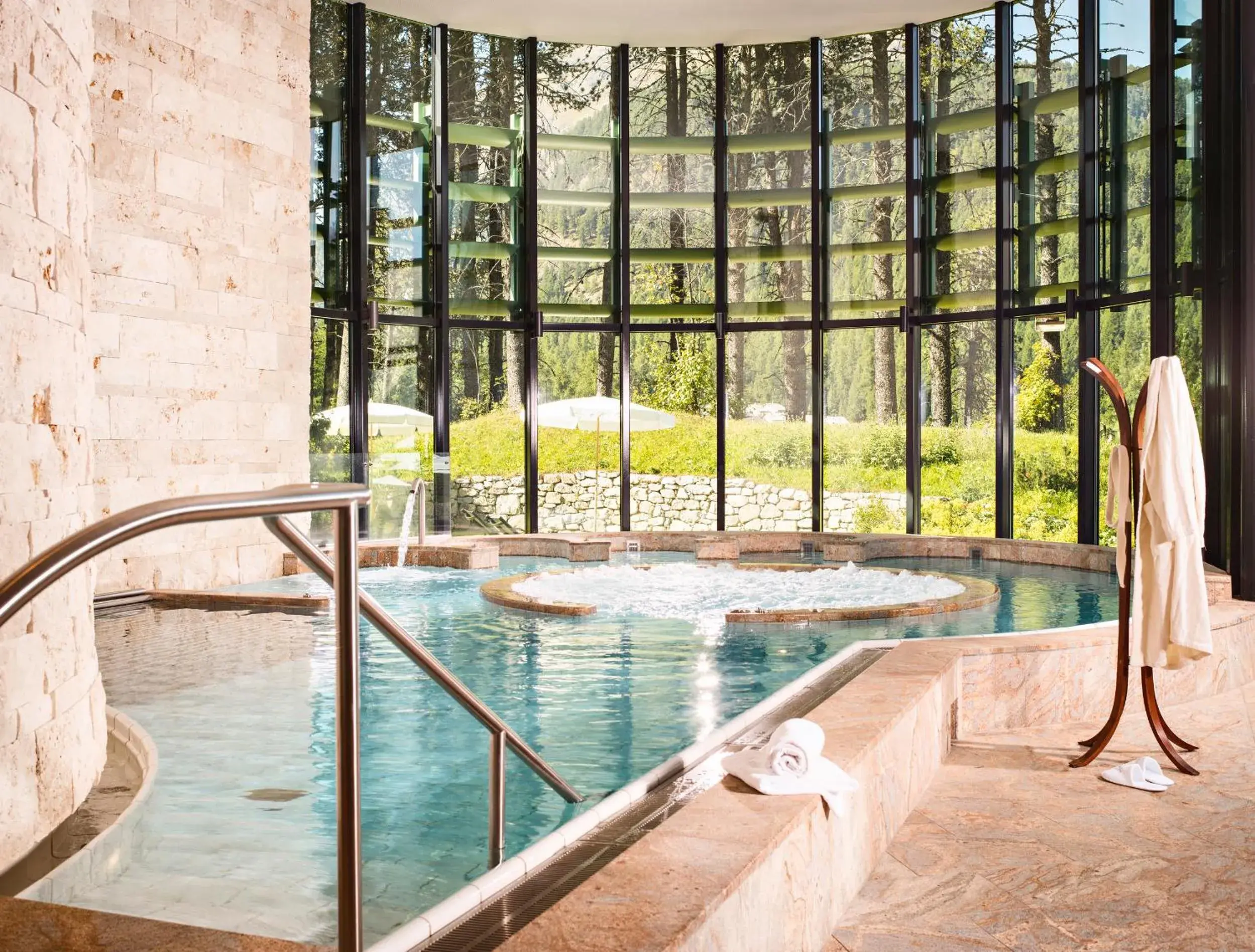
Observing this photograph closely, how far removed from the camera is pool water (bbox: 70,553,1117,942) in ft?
9.97

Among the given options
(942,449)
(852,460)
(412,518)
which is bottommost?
(412,518)

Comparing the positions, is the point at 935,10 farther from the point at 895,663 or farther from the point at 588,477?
the point at 895,663

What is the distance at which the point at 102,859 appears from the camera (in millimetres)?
3062

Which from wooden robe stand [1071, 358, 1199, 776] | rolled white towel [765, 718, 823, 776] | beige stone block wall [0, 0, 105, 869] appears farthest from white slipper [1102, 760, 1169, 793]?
beige stone block wall [0, 0, 105, 869]

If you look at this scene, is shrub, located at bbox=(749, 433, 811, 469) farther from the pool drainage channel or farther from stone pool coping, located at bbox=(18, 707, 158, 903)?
stone pool coping, located at bbox=(18, 707, 158, 903)

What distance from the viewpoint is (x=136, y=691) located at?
5297mm

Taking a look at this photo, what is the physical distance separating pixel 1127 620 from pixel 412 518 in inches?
313

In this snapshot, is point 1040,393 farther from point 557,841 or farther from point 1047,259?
point 557,841

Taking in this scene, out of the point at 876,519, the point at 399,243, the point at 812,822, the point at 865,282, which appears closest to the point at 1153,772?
the point at 812,822

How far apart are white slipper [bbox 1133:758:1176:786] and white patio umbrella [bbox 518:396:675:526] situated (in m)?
9.36

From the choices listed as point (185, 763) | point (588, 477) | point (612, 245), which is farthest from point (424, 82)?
point (185, 763)

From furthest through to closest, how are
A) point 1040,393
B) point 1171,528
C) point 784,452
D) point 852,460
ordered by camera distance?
point 784,452 → point 852,460 → point 1040,393 → point 1171,528

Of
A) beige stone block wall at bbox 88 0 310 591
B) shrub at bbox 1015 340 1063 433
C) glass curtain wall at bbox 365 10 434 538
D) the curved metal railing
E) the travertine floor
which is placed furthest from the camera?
glass curtain wall at bbox 365 10 434 538

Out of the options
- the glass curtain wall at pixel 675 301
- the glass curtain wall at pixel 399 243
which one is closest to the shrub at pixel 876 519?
the glass curtain wall at pixel 675 301
